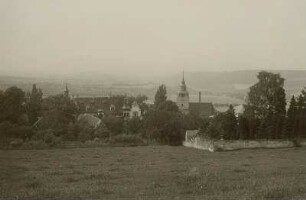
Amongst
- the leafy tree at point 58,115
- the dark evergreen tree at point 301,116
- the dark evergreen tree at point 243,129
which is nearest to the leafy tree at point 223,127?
the dark evergreen tree at point 243,129

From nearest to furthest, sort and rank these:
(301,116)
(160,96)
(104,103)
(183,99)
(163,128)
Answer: (301,116)
(163,128)
(160,96)
(104,103)
(183,99)

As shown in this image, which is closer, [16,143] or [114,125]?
[16,143]

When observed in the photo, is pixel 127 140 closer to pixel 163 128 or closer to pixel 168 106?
pixel 163 128

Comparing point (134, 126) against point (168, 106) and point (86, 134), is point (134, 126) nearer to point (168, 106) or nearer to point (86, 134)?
point (86, 134)

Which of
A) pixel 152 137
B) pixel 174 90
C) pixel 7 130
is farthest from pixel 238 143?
pixel 174 90

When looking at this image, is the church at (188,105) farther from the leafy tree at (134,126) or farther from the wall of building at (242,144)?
the wall of building at (242,144)

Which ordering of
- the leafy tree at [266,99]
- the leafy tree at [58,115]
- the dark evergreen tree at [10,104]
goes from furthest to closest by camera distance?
1. the leafy tree at [58,115]
2. the leafy tree at [266,99]
3. the dark evergreen tree at [10,104]

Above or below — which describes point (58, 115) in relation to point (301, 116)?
below

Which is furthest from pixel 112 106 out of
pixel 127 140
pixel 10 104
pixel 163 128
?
pixel 127 140

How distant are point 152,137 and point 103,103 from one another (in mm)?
61875

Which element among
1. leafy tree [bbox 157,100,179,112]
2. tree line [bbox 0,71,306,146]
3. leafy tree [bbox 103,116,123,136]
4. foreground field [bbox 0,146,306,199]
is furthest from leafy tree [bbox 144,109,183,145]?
foreground field [bbox 0,146,306,199]

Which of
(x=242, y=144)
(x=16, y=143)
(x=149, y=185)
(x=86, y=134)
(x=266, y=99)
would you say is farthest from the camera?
(x=86, y=134)

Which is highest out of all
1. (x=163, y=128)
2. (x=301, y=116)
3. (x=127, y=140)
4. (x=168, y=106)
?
(x=168, y=106)

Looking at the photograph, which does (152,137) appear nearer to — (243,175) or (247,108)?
(247,108)
